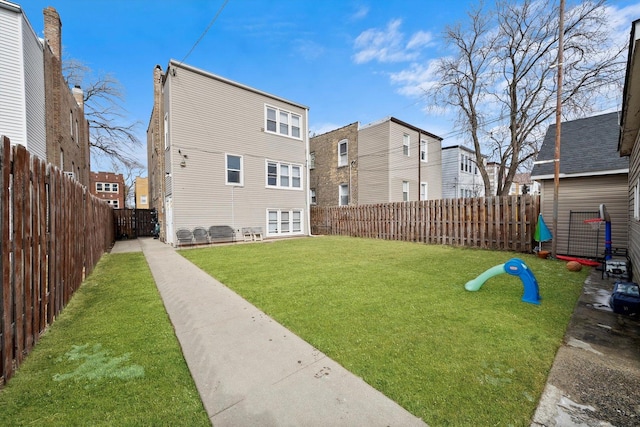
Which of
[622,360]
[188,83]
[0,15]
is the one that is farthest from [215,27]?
[622,360]

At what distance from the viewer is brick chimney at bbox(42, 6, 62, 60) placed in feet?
44.2

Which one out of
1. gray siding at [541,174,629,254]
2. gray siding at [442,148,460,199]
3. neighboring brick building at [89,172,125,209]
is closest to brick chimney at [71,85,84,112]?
neighboring brick building at [89,172,125,209]

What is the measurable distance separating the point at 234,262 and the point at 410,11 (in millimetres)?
11277

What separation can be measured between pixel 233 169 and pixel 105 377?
12069mm

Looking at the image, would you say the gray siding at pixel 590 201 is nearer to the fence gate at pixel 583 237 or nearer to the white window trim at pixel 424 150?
the fence gate at pixel 583 237

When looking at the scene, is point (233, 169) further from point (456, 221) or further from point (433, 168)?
point (433, 168)

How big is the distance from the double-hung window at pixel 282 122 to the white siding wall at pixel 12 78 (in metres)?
9.46

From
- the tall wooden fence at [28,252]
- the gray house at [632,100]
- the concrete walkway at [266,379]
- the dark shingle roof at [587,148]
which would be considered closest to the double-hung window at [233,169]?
the tall wooden fence at [28,252]

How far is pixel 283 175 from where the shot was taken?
51.5 ft

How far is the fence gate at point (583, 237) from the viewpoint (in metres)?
8.43

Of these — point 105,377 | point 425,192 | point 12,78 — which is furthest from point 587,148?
point 12,78

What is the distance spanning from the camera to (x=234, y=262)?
7.87 metres

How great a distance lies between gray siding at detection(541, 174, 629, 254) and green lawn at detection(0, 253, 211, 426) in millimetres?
11175

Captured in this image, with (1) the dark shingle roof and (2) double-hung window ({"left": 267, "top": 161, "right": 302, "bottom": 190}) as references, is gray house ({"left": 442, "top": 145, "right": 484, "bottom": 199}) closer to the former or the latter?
(1) the dark shingle roof
